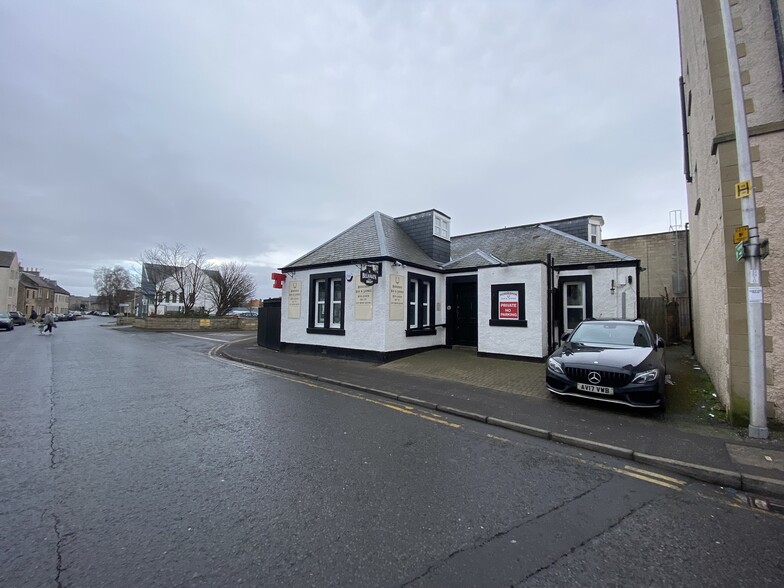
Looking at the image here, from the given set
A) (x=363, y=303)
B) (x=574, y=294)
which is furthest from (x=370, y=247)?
(x=574, y=294)

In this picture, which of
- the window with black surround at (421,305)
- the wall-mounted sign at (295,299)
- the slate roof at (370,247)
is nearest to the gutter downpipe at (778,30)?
the slate roof at (370,247)

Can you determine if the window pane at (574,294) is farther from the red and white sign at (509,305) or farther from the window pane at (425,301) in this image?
the window pane at (425,301)

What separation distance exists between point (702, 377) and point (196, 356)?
1563 cm

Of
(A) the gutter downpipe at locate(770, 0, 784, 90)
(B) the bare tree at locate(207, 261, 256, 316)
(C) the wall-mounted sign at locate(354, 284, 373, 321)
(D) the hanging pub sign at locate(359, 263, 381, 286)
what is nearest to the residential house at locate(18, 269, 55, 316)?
(B) the bare tree at locate(207, 261, 256, 316)

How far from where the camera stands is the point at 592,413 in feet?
20.7

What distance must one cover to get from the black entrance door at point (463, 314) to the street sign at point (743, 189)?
29.9ft

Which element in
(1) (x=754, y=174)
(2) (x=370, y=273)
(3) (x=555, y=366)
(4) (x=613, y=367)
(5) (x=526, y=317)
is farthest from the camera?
(2) (x=370, y=273)

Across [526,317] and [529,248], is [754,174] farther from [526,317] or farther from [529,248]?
[529,248]

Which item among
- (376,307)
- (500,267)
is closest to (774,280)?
(500,267)

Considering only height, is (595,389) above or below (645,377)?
below

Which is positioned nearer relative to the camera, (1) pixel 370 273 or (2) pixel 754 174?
(2) pixel 754 174

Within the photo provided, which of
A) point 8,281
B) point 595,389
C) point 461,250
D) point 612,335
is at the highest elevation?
point 8,281

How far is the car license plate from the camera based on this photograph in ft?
20.4

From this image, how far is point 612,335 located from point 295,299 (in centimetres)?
1094
